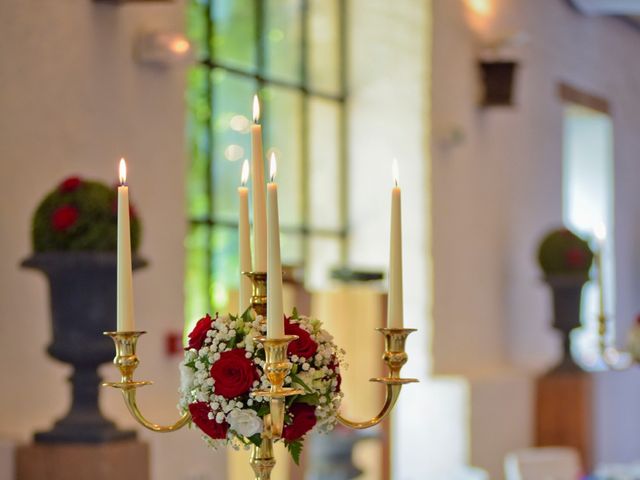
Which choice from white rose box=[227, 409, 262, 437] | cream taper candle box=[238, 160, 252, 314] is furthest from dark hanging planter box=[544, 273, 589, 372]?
white rose box=[227, 409, 262, 437]

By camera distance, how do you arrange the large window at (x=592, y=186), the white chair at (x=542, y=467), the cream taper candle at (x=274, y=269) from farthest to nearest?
the large window at (x=592, y=186)
the white chair at (x=542, y=467)
the cream taper candle at (x=274, y=269)

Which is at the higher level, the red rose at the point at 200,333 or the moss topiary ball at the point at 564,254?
the moss topiary ball at the point at 564,254

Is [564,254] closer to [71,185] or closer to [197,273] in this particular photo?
[197,273]

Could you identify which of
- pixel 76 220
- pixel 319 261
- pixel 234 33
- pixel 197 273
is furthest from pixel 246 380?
pixel 319 261

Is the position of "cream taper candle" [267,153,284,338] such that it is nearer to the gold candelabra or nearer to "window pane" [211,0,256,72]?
the gold candelabra

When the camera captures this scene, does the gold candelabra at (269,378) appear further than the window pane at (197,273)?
No

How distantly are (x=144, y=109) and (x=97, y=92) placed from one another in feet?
1.09

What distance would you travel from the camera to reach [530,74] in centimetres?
919

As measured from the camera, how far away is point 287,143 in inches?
308

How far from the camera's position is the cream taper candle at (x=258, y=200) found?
1.95 m

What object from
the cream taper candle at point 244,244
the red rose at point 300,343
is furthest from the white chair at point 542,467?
the red rose at point 300,343

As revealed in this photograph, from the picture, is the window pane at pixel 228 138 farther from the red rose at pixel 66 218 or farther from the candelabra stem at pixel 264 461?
the candelabra stem at pixel 264 461

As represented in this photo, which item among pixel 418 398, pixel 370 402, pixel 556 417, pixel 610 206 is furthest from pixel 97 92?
pixel 610 206

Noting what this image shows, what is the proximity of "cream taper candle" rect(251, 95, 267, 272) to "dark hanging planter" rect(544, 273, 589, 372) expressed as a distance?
6396 millimetres
